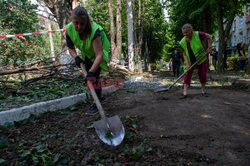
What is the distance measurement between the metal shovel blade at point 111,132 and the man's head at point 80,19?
1301 mm

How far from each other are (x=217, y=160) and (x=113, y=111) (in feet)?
5.94

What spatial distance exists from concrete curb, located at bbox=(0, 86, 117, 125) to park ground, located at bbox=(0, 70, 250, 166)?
0.11m

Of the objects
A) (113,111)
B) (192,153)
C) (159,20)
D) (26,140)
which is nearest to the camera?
(192,153)

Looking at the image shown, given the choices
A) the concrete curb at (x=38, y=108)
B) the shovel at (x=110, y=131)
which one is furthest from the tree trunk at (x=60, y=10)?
the shovel at (x=110, y=131)

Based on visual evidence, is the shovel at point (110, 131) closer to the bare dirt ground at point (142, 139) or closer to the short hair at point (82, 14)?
the bare dirt ground at point (142, 139)

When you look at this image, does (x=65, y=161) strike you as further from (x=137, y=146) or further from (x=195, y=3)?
(x=195, y=3)

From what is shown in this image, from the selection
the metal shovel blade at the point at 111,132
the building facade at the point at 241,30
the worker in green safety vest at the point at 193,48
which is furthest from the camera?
the building facade at the point at 241,30

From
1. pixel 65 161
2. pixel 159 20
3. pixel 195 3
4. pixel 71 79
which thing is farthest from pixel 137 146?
pixel 159 20

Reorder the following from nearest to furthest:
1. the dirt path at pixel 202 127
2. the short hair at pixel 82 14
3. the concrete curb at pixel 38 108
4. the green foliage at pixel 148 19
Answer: the dirt path at pixel 202 127 < the short hair at pixel 82 14 < the concrete curb at pixel 38 108 < the green foliage at pixel 148 19

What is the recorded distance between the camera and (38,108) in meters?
2.87

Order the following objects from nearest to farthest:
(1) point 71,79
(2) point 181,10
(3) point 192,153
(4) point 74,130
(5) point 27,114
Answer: (3) point 192,153 → (4) point 74,130 → (5) point 27,114 → (1) point 71,79 → (2) point 181,10

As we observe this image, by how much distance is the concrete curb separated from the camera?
2.48 meters

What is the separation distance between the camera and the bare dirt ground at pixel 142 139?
1.67 meters

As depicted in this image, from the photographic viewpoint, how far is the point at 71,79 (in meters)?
4.81
